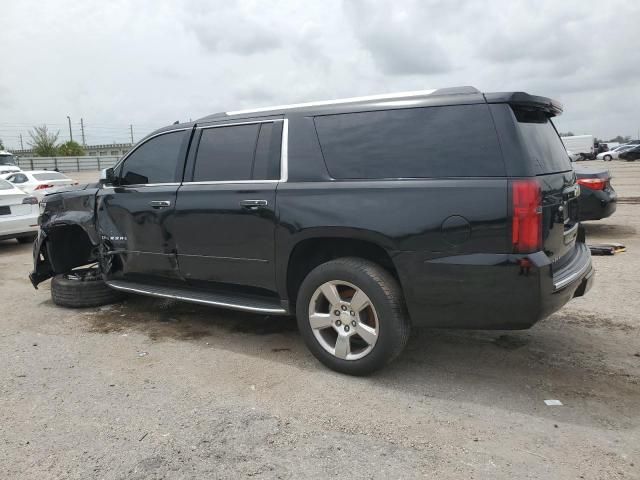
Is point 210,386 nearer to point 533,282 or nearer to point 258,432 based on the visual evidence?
point 258,432

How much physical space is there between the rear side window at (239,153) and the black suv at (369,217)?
0.01 m

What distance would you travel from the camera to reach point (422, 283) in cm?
351

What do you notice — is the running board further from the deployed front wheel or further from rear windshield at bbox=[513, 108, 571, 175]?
rear windshield at bbox=[513, 108, 571, 175]

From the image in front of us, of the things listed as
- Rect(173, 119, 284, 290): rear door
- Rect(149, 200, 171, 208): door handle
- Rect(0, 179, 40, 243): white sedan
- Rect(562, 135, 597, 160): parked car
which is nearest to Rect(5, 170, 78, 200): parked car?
Rect(0, 179, 40, 243): white sedan

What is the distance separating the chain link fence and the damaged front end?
5098 cm

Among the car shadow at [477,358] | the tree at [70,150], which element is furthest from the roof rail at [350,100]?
the tree at [70,150]

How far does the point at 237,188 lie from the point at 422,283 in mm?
1722

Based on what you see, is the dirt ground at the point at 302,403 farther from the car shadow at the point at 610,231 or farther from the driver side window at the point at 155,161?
the car shadow at the point at 610,231

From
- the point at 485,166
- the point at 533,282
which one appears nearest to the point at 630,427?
the point at 533,282

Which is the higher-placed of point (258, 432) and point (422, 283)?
point (422, 283)

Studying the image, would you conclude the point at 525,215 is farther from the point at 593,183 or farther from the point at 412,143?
the point at 593,183

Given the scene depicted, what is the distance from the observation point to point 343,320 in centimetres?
388

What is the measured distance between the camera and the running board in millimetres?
4262

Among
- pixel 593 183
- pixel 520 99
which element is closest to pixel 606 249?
pixel 593 183
